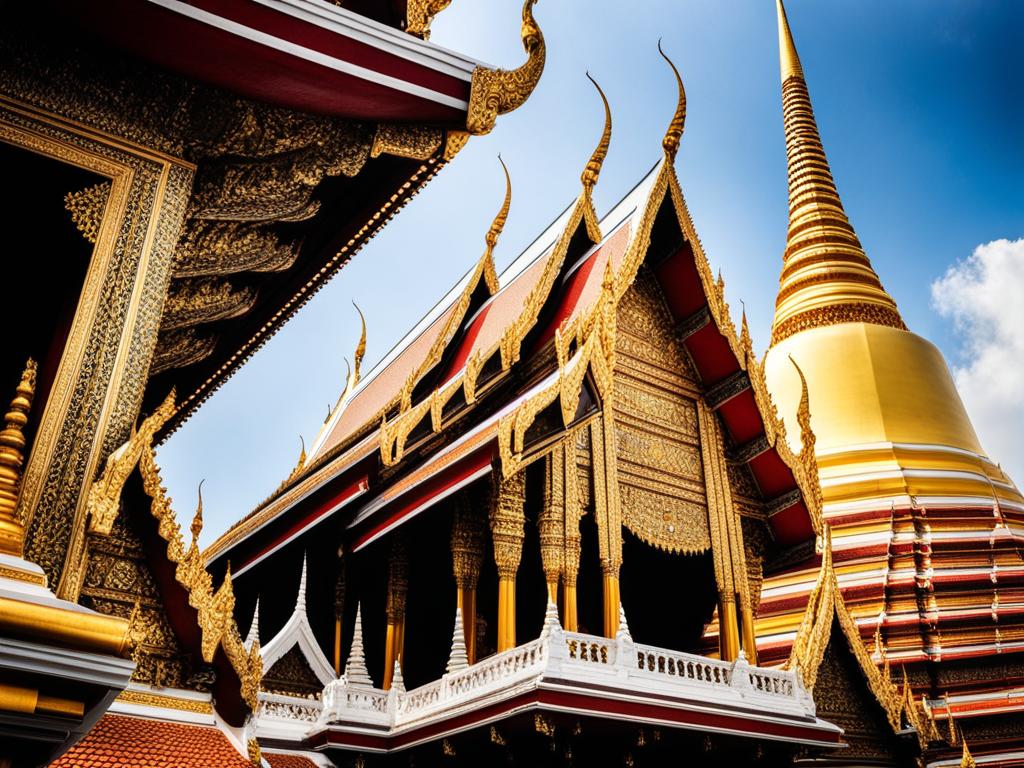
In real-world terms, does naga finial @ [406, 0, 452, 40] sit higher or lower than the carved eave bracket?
higher

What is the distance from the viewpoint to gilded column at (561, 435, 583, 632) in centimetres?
667

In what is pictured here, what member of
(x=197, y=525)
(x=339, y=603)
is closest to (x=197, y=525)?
(x=197, y=525)

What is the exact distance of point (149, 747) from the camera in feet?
10.4

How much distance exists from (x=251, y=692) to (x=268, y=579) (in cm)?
547

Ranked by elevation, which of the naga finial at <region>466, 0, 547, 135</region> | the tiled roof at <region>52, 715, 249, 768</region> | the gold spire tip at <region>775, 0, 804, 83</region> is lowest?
the tiled roof at <region>52, 715, 249, 768</region>

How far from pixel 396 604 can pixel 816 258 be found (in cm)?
1086

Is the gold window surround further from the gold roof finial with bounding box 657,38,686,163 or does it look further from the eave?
the gold roof finial with bounding box 657,38,686,163

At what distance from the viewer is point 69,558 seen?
305 cm

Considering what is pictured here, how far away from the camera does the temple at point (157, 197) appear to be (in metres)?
3.15

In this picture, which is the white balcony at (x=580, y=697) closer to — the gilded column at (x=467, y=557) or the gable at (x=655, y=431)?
the gilded column at (x=467, y=557)

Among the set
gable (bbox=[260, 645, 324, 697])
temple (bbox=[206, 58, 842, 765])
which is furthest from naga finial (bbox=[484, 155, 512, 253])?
gable (bbox=[260, 645, 324, 697])

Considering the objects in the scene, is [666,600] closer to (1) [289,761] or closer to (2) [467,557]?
(2) [467,557]

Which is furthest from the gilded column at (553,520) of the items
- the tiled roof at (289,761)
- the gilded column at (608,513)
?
the tiled roof at (289,761)

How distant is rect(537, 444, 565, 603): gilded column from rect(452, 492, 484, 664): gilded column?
619mm
